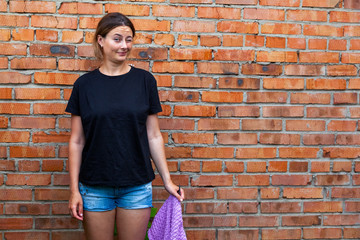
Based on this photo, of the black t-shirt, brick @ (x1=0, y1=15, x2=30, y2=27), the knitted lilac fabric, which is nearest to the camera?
the black t-shirt

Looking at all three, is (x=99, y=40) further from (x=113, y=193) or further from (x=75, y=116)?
(x=113, y=193)

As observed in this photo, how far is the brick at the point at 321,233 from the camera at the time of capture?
2934mm

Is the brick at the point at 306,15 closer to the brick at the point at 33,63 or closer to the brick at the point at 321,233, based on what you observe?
the brick at the point at 321,233

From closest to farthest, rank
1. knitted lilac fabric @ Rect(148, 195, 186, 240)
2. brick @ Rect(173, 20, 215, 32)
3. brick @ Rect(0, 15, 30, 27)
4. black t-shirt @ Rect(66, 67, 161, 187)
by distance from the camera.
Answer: black t-shirt @ Rect(66, 67, 161, 187)
knitted lilac fabric @ Rect(148, 195, 186, 240)
brick @ Rect(0, 15, 30, 27)
brick @ Rect(173, 20, 215, 32)

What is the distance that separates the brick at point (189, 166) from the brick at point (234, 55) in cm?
80

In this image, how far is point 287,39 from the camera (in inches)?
112

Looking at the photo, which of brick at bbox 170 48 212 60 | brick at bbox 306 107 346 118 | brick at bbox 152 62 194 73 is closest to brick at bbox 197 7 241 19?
brick at bbox 170 48 212 60

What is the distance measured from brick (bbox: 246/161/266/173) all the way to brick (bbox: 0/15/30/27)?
1.92 m

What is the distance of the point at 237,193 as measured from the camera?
2.87m

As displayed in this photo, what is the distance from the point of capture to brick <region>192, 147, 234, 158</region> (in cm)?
283

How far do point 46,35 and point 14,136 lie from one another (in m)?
0.76

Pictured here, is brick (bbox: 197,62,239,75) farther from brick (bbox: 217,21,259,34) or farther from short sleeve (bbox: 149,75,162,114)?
short sleeve (bbox: 149,75,162,114)

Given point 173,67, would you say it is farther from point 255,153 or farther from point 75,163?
point 75,163

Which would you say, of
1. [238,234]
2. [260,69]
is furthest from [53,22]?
[238,234]
